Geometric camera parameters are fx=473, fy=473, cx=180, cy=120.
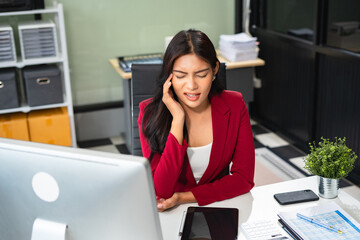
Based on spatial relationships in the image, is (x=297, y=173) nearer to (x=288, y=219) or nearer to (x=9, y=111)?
A: (x=288, y=219)

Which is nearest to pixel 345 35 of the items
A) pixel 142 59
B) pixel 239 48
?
pixel 239 48

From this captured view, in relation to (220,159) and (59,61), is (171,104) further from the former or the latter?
(59,61)

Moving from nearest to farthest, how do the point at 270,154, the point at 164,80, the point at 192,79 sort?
the point at 192,79, the point at 164,80, the point at 270,154

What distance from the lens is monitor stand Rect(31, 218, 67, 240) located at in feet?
3.64

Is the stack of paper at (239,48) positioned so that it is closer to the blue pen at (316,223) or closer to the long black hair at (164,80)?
the long black hair at (164,80)

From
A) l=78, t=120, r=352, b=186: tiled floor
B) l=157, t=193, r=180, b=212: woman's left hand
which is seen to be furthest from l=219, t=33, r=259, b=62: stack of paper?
l=157, t=193, r=180, b=212: woman's left hand

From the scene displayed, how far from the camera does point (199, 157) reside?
191cm

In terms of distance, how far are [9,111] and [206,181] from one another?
6.63 ft

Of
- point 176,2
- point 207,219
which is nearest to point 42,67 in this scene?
point 176,2

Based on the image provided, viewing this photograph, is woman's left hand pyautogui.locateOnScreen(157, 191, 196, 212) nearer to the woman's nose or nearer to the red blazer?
the red blazer

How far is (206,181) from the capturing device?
191 cm

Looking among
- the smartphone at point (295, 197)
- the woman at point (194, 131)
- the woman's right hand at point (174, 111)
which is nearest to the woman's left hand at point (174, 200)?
the woman at point (194, 131)

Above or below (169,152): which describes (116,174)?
above

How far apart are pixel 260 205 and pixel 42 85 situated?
2221mm
